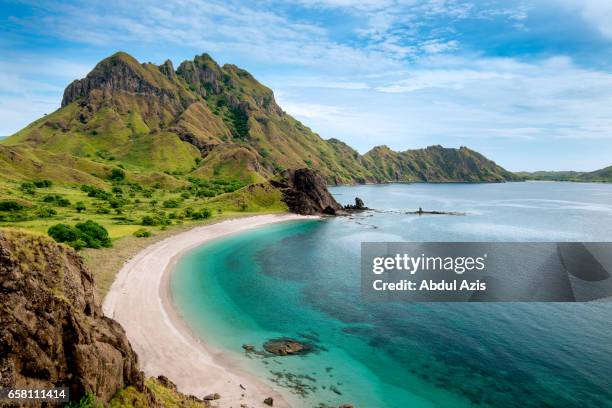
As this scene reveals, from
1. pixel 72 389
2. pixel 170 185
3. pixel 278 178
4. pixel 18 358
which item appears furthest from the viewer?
pixel 170 185

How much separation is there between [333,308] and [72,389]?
40.2m

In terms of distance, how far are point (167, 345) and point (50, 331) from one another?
21.2 meters

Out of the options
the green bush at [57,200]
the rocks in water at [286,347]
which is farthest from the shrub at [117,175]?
the rocks in water at [286,347]

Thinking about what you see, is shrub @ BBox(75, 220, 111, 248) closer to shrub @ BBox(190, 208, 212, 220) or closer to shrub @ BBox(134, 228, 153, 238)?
shrub @ BBox(134, 228, 153, 238)

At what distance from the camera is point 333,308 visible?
2173 inches

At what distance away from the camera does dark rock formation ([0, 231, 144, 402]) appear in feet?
59.0

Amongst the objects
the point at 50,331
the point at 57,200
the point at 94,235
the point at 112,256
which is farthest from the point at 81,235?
the point at 57,200

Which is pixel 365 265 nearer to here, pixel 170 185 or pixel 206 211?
pixel 206 211

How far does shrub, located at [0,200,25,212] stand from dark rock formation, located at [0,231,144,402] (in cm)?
9318

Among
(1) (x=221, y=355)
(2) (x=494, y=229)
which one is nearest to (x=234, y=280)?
(1) (x=221, y=355)

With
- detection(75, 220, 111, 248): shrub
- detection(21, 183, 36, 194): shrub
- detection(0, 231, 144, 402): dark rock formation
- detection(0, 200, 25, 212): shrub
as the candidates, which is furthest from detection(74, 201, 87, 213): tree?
detection(0, 231, 144, 402): dark rock formation

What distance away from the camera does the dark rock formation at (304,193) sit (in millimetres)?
163875

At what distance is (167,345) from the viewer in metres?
38.7

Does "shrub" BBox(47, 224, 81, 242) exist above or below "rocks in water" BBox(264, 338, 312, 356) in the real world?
above
